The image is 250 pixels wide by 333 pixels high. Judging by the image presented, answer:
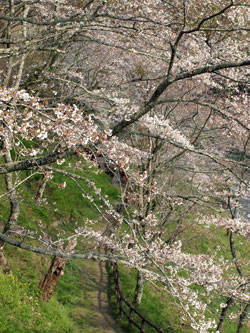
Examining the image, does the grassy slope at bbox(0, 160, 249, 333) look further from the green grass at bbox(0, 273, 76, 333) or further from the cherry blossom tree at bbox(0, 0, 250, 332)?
the cherry blossom tree at bbox(0, 0, 250, 332)

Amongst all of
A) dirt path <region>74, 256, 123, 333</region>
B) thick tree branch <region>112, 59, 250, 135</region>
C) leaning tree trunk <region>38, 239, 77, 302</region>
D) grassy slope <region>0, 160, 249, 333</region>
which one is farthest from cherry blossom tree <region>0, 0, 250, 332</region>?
dirt path <region>74, 256, 123, 333</region>

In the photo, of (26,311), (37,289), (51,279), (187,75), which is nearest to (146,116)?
(187,75)

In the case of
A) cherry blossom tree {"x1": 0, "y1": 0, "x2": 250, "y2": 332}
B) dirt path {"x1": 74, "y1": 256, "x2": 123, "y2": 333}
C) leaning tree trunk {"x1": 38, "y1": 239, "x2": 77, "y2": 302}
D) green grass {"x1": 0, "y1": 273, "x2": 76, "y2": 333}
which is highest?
cherry blossom tree {"x1": 0, "y1": 0, "x2": 250, "y2": 332}

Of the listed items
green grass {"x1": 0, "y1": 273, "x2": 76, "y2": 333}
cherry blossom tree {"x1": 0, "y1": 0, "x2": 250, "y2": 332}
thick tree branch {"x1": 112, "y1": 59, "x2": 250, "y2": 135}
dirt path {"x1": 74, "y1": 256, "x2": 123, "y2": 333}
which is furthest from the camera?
dirt path {"x1": 74, "y1": 256, "x2": 123, "y2": 333}

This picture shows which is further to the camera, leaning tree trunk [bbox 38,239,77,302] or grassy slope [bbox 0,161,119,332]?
leaning tree trunk [bbox 38,239,77,302]

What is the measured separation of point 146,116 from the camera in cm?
665

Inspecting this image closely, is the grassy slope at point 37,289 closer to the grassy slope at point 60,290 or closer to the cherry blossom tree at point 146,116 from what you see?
the grassy slope at point 60,290

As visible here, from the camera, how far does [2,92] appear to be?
9.04 ft

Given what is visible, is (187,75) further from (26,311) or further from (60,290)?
(60,290)

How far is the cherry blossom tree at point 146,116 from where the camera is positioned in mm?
3664

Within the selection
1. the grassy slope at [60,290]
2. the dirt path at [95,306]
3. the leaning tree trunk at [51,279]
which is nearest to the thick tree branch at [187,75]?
the grassy slope at [60,290]

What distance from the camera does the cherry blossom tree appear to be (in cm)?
366

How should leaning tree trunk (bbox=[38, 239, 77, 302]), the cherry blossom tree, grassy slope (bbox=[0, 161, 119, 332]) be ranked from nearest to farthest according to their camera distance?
1. the cherry blossom tree
2. grassy slope (bbox=[0, 161, 119, 332])
3. leaning tree trunk (bbox=[38, 239, 77, 302])

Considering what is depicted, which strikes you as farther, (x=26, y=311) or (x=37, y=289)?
(x=37, y=289)
